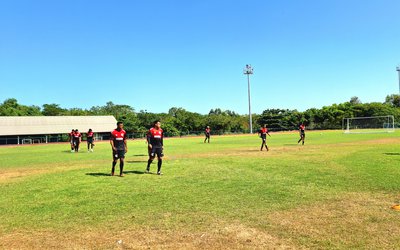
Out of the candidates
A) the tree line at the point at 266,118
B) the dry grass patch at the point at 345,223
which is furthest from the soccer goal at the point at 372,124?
the dry grass patch at the point at 345,223

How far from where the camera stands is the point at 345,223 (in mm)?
5816

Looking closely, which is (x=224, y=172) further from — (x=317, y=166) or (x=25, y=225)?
(x=25, y=225)

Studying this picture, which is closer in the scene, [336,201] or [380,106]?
[336,201]

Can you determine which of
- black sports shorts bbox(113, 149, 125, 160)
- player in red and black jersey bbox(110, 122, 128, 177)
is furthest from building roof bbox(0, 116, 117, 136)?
black sports shorts bbox(113, 149, 125, 160)

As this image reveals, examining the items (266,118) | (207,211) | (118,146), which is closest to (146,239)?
(207,211)

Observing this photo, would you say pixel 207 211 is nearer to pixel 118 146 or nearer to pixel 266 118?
pixel 118 146

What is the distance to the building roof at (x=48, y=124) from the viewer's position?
64562 mm

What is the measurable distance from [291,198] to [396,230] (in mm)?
2625

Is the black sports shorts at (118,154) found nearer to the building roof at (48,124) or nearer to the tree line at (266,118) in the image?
the building roof at (48,124)

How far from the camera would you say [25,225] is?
618 cm

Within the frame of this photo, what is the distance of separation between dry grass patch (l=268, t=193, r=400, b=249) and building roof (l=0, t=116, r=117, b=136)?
67954 mm

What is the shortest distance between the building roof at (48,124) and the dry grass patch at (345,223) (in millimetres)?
67954

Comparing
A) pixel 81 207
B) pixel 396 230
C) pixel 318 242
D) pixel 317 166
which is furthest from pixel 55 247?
pixel 317 166

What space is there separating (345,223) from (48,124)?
72570mm
